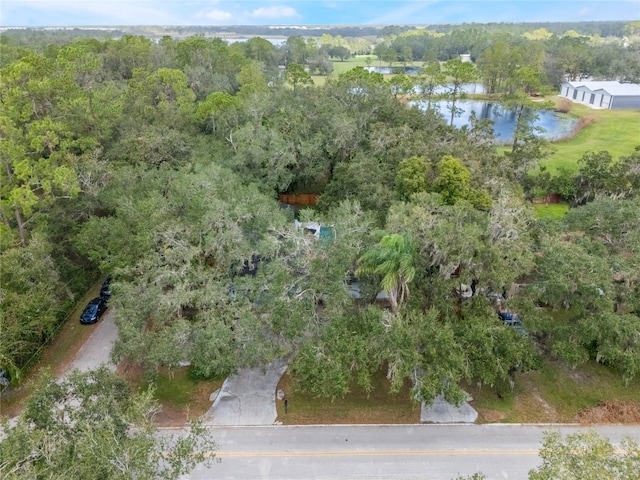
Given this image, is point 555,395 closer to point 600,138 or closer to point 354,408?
point 354,408

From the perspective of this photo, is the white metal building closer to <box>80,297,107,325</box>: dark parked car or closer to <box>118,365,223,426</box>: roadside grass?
<box>118,365,223,426</box>: roadside grass

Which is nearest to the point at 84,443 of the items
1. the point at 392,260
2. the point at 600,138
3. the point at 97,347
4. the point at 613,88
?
the point at 97,347

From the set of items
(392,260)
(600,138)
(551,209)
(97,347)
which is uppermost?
(392,260)

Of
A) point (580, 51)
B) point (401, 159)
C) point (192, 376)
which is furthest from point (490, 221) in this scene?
point (580, 51)

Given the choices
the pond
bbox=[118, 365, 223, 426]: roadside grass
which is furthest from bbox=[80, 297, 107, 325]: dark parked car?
the pond

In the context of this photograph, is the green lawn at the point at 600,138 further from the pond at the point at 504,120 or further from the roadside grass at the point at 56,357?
the roadside grass at the point at 56,357

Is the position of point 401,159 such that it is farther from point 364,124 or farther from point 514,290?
point 514,290
